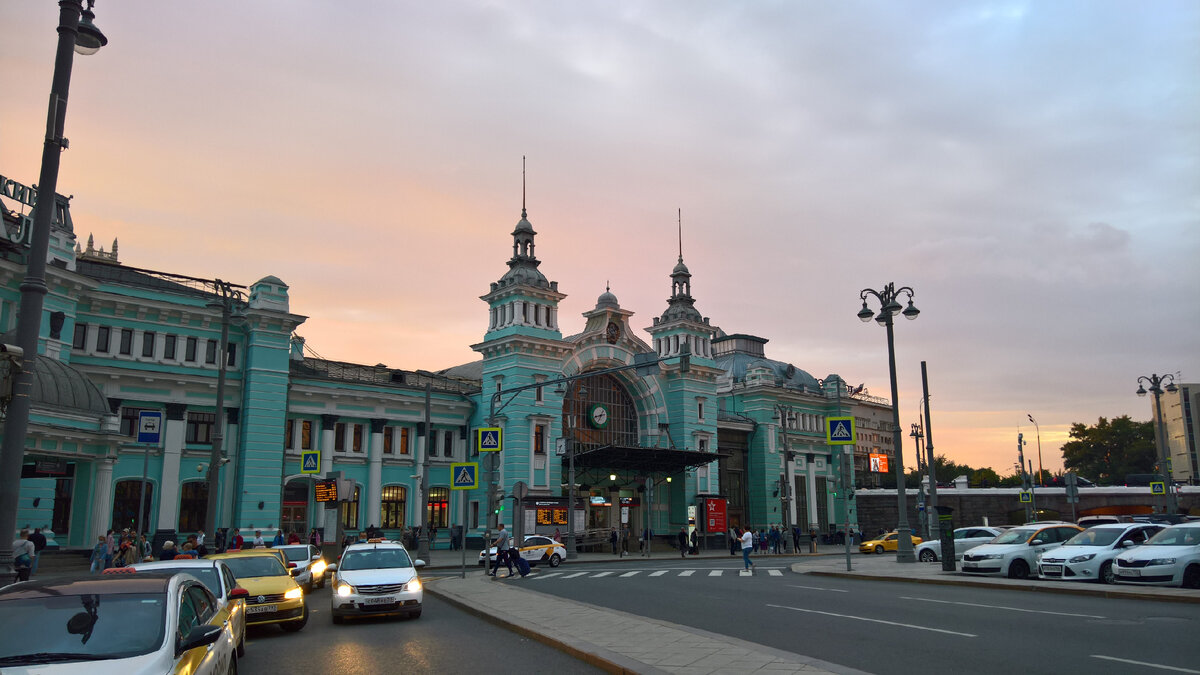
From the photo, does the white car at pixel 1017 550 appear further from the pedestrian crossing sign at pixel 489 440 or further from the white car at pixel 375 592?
the white car at pixel 375 592

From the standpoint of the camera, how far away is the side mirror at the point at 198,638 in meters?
6.59

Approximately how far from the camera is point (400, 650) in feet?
40.3

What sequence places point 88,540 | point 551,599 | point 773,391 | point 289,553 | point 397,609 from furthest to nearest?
point 773,391
point 88,540
point 289,553
point 551,599
point 397,609

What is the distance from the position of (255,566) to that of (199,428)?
29.6 meters

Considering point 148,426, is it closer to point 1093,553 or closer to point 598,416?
point 1093,553

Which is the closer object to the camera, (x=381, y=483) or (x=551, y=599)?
(x=551, y=599)

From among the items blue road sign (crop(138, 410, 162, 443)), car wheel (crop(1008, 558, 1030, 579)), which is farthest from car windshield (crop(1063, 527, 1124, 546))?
blue road sign (crop(138, 410, 162, 443))

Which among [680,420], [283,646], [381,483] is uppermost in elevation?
[680,420]

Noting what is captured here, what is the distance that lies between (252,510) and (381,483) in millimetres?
8808

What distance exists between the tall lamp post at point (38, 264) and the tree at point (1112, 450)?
102908 mm

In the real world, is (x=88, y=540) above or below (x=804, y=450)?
below

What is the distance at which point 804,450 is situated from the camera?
225 ft

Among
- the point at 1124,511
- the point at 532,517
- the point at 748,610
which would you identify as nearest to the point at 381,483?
the point at 532,517

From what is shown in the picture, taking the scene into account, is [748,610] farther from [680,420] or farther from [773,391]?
[773,391]
